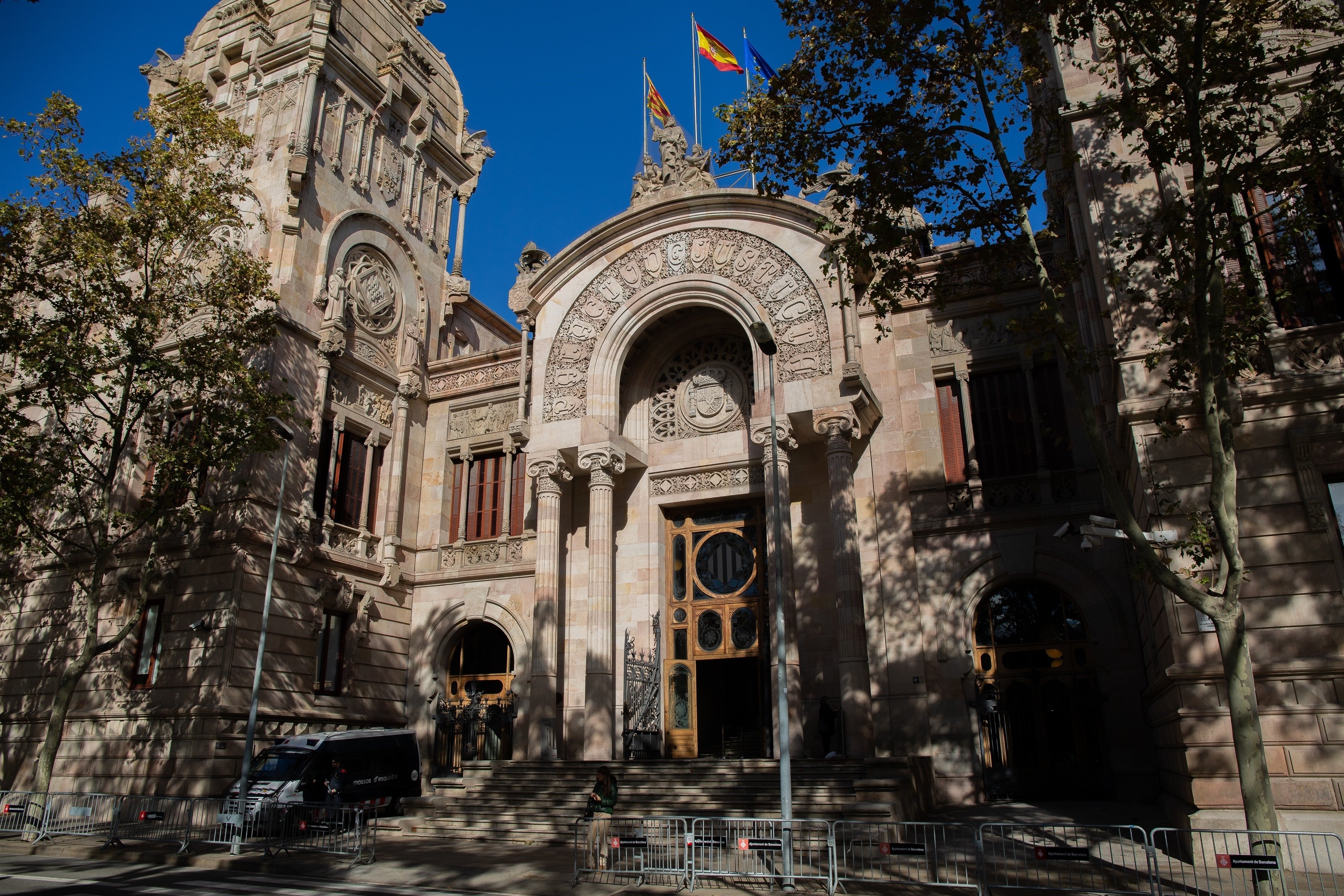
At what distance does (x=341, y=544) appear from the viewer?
2364 centimetres

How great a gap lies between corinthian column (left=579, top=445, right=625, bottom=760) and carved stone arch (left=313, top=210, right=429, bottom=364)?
867 cm

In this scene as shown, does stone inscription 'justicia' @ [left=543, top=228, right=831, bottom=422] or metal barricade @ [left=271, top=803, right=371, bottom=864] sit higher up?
stone inscription 'justicia' @ [left=543, top=228, right=831, bottom=422]

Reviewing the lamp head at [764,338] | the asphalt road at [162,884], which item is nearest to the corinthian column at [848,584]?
the lamp head at [764,338]

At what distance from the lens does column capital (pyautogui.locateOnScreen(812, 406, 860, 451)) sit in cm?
1948

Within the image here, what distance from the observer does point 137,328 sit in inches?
739

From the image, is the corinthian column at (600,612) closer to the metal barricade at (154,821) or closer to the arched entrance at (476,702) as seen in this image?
the arched entrance at (476,702)

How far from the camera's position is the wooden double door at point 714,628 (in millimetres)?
21500

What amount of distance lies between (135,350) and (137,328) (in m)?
0.50

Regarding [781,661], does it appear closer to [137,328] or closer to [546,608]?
[546,608]

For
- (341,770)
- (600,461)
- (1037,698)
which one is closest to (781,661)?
(1037,698)

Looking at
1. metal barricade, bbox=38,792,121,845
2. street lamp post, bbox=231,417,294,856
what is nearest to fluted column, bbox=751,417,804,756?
street lamp post, bbox=231,417,294,856

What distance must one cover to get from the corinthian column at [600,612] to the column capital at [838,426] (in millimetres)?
5300

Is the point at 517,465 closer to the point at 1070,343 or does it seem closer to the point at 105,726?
the point at 105,726

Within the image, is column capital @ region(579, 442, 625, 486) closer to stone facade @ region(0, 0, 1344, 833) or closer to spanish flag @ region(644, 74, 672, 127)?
stone facade @ region(0, 0, 1344, 833)
